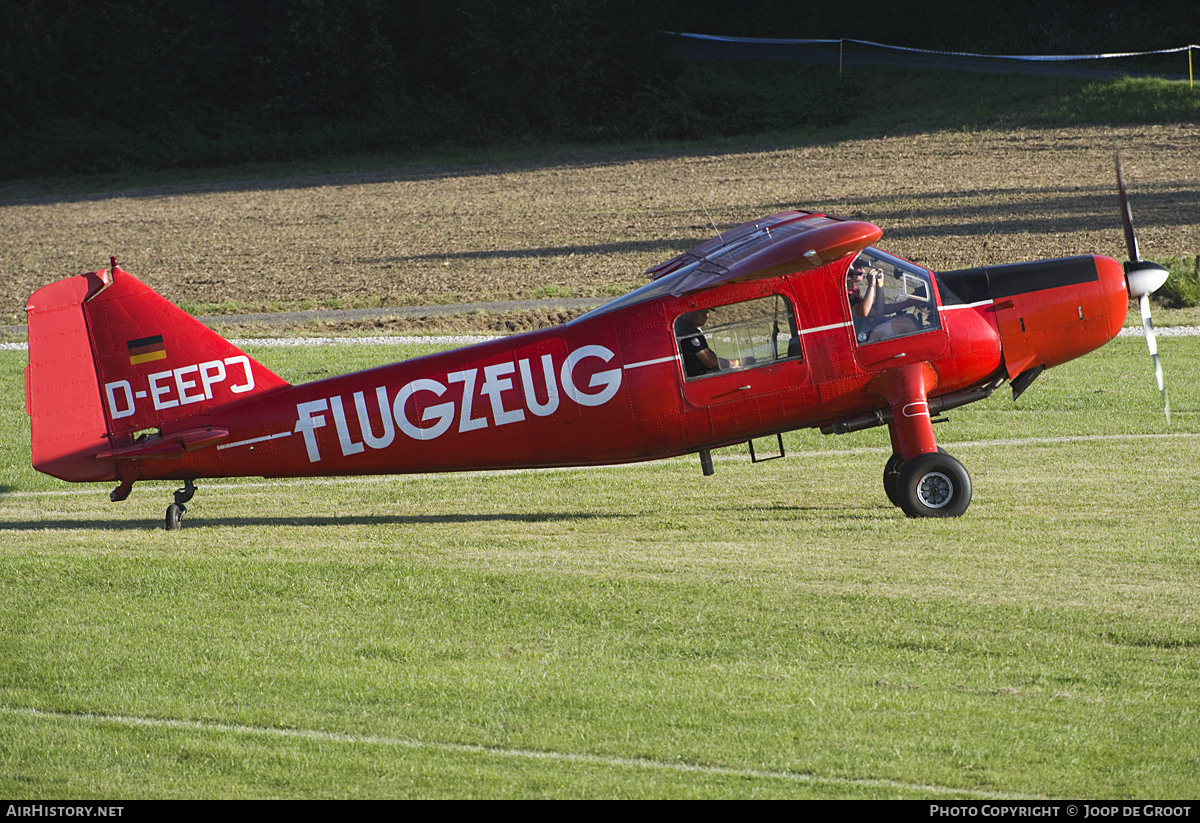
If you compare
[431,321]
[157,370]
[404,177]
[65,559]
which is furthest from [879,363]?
[404,177]

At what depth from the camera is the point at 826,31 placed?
219 feet

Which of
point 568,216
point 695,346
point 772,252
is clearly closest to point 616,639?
point 695,346

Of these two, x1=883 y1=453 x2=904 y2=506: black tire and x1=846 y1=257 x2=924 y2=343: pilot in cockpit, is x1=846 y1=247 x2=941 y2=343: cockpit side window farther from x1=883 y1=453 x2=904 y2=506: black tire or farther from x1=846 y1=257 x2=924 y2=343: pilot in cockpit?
x1=883 y1=453 x2=904 y2=506: black tire

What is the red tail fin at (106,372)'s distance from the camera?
37.2ft

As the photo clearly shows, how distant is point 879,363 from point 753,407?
1.23m

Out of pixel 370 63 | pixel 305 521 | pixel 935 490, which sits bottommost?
pixel 935 490

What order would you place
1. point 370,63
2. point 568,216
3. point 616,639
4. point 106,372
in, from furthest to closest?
point 370,63 → point 568,216 → point 106,372 → point 616,639

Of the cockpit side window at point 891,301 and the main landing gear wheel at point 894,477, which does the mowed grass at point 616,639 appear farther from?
the cockpit side window at point 891,301

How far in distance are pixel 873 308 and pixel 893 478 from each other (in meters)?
1.58

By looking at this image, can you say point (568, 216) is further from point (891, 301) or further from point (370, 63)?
point (370, 63)

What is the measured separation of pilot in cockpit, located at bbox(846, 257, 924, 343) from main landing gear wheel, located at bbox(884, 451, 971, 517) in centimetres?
120

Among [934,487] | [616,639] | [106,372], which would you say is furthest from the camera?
[934,487]

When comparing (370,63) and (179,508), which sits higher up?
Answer: (370,63)

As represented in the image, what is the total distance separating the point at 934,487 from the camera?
38.5 ft
